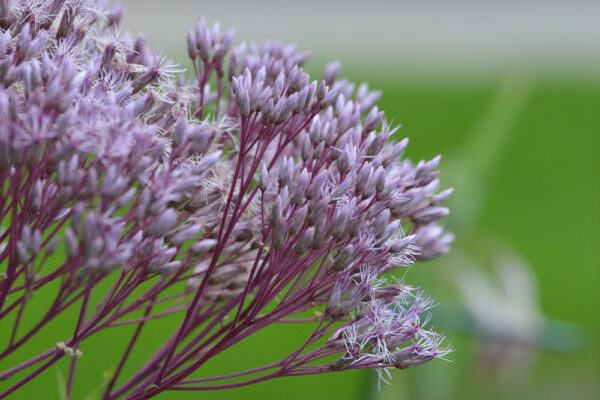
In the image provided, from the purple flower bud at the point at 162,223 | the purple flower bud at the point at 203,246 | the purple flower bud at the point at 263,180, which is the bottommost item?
the purple flower bud at the point at 162,223

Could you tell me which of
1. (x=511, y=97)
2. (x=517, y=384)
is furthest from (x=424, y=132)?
(x=511, y=97)

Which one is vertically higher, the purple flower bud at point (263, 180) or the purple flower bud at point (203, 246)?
the purple flower bud at point (263, 180)

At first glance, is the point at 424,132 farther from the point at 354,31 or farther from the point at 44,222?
the point at 354,31

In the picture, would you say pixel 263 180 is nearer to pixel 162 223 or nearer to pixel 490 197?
pixel 162 223

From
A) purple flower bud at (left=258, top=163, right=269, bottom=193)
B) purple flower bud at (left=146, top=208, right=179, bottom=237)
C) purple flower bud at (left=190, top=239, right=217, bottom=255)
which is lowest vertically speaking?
purple flower bud at (left=146, top=208, right=179, bottom=237)

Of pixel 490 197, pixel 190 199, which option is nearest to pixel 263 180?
pixel 190 199
